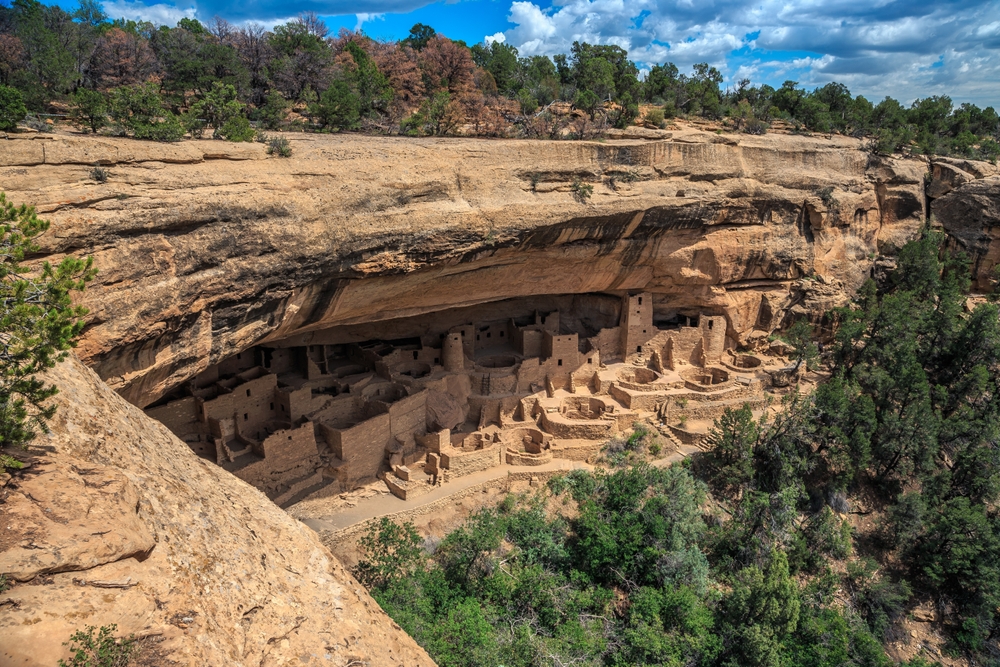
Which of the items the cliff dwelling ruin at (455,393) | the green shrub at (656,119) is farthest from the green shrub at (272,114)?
the green shrub at (656,119)

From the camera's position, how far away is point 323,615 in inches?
204

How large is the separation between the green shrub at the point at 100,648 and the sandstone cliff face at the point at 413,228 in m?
6.10

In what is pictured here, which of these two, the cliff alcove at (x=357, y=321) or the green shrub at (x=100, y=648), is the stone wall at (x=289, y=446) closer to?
the cliff alcove at (x=357, y=321)

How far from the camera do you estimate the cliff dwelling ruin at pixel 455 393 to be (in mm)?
15391

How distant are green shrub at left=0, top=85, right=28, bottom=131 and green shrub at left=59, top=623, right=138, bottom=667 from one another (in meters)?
9.77

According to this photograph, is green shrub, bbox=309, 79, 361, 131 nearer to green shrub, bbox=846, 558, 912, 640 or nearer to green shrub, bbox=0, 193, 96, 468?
green shrub, bbox=0, 193, 96, 468

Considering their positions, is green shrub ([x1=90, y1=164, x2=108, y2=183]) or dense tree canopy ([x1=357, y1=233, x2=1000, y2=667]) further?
dense tree canopy ([x1=357, y1=233, x2=1000, y2=667])

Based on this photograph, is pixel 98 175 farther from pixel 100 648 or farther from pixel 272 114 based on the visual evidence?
pixel 100 648

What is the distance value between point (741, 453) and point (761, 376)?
3.90 m

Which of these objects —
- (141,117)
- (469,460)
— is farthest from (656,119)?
(141,117)

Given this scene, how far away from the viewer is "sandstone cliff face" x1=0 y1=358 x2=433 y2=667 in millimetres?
4117

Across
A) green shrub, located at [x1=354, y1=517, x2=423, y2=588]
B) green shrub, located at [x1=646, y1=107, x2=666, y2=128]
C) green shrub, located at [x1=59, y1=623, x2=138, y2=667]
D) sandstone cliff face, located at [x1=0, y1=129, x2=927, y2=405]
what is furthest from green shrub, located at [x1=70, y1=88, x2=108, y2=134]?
green shrub, located at [x1=646, y1=107, x2=666, y2=128]

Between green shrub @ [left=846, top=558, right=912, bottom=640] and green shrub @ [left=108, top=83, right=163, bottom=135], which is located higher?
green shrub @ [left=108, top=83, right=163, bottom=135]

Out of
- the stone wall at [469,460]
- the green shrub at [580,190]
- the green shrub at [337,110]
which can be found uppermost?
the green shrub at [337,110]
